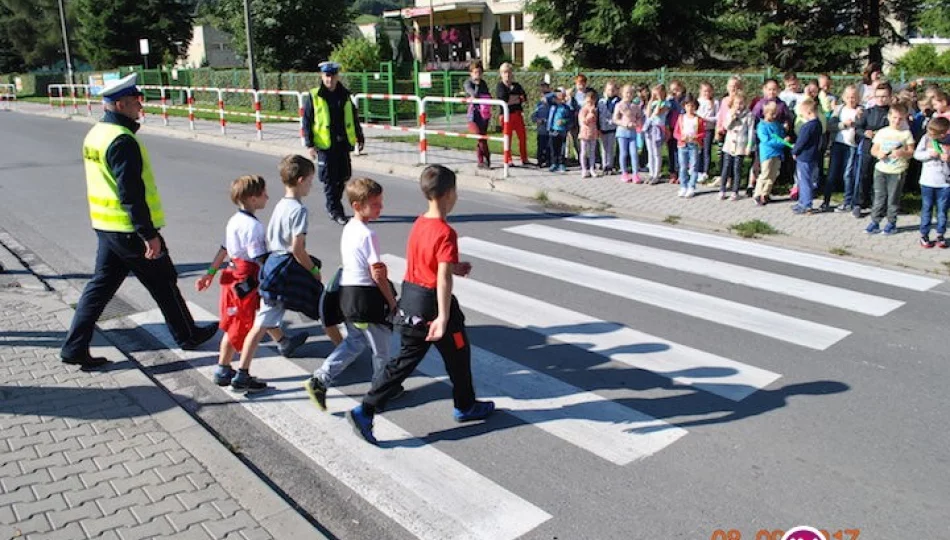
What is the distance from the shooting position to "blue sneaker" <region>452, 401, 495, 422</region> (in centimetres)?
Answer: 482

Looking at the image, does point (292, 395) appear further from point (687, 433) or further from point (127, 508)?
point (687, 433)

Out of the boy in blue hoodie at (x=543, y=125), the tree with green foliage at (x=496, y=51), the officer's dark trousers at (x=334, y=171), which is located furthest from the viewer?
the tree with green foliage at (x=496, y=51)

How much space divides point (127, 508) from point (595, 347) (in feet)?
11.3

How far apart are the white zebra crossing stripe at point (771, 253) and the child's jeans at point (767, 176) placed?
1.70m

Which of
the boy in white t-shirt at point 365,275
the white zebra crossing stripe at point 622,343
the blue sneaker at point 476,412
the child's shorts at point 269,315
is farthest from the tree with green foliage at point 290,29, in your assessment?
the blue sneaker at point 476,412

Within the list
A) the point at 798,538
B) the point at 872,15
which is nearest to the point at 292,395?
the point at 798,538

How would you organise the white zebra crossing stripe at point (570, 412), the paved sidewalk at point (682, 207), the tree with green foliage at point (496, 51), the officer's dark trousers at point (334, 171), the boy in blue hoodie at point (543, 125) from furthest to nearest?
the tree with green foliage at point (496, 51) < the boy in blue hoodie at point (543, 125) < the officer's dark trousers at point (334, 171) < the paved sidewalk at point (682, 207) < the white zebra crossing stripe at point (570, 412)

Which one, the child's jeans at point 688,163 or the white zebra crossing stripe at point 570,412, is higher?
the child's jeans at point 688,163

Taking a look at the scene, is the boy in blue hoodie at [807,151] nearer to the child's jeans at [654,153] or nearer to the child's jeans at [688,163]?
the child's jeans at [688,163]

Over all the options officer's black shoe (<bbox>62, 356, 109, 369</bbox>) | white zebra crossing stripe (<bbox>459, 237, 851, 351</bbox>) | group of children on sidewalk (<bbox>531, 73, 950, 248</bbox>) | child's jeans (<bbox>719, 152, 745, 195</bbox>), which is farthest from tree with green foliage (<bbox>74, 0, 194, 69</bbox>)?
officer's black shoe (<bbox>62, 356, 109, 369</bbox>)

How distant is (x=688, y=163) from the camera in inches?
467

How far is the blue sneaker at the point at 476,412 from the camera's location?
15.8ft

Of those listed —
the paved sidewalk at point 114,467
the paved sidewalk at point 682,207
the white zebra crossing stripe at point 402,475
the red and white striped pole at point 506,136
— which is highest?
the red and white striped pole at point 506,136

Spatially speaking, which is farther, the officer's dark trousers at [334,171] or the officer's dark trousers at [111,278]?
the officer's dark trousers at [334,171]
